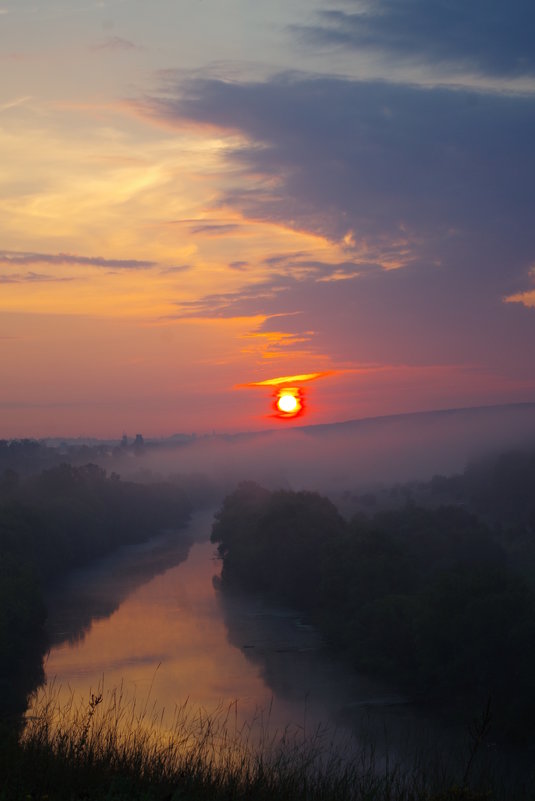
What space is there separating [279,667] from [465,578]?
7657mm

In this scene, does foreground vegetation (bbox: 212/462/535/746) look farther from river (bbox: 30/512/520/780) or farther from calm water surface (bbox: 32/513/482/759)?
calm water surface (bbox: 32/513/482/759)

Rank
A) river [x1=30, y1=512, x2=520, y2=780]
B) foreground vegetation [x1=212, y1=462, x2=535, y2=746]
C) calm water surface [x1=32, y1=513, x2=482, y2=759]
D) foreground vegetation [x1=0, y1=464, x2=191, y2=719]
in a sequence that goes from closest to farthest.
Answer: river [x1=30, y1=512, x2=520, y2=780], calm water surface [x1=32, y1=513, x2=482, y2=759], foreground vegetation [x1=212, y1=462, x2=535, y2=746], foreground vegetation [x1=0, y1=464, x2=191, y2=719]

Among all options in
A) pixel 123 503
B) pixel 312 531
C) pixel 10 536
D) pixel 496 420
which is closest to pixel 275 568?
pixel 312 531

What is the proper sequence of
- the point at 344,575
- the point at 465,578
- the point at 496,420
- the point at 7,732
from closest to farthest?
the point at 7,732
the point at 465,578
the point at 344,575
the point at 496,420

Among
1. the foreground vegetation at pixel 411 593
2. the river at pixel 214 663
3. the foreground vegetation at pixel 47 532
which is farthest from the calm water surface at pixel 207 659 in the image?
the foreground vegetation at pixel 411 593

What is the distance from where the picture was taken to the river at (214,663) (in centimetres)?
2438

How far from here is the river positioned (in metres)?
24.4

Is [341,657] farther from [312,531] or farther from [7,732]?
[7,732]

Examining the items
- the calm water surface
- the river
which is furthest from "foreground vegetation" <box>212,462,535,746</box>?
the calm water surface

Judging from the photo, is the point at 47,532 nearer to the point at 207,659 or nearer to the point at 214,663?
the point at 207,659

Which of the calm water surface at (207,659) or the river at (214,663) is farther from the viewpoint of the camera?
the calm water surface at (207,659)

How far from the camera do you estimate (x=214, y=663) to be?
31953mm

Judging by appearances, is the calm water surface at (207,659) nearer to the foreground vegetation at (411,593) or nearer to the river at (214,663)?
the river at (214,663)

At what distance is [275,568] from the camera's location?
5016 centimetres
